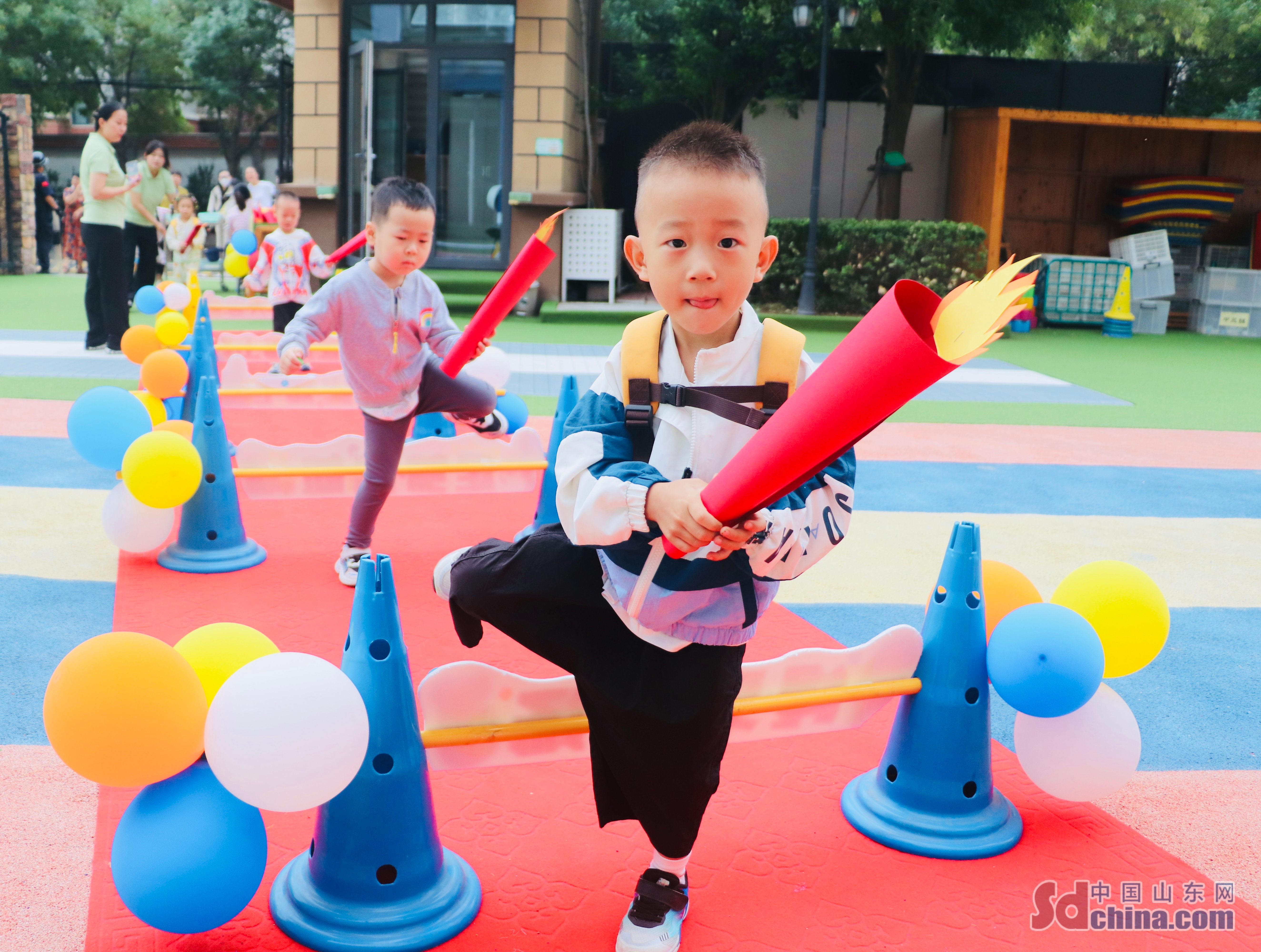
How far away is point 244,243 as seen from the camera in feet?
39.9

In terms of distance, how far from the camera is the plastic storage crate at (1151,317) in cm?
1795

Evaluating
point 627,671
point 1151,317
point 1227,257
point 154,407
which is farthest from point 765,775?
point 1227,257

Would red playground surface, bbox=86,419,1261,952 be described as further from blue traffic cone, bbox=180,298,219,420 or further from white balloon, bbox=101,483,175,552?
blue traffic cone, bbox=180,298,219,420

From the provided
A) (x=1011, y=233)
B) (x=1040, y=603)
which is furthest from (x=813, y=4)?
(x=1040, y=603)

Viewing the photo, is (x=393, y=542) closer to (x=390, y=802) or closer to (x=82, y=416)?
(x=82, y=416)

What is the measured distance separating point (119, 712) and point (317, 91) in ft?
48.1

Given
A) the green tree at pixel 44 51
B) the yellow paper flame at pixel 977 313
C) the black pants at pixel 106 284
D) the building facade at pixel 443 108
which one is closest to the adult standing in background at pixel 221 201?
the building facade at pixel 443 108

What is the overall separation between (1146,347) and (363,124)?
1135 centimetres

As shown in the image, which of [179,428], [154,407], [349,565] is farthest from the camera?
[154,407]

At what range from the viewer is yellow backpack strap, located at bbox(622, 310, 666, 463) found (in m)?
2.16

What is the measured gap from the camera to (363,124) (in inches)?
564

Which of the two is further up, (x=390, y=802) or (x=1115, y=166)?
(x=1115, y=166)

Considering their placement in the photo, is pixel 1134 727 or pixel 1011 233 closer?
pixel 1134 727

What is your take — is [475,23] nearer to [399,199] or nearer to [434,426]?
[434,426]
